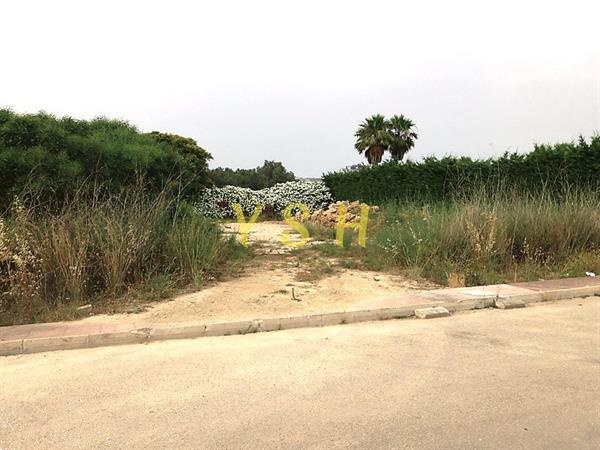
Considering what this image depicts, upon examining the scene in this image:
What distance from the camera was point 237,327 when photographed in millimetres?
5656

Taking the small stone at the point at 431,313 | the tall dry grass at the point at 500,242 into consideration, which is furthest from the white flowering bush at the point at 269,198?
the small stone at the point at 431,313

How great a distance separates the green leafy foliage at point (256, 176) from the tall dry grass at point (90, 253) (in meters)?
27.0

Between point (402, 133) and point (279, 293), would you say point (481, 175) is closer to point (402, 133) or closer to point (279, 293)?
point (279, 293)

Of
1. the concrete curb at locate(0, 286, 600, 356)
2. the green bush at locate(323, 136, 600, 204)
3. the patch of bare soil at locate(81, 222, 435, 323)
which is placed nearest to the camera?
the concrete curb at locate(0, 286, 600, 356)

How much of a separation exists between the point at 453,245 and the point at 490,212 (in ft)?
3.88

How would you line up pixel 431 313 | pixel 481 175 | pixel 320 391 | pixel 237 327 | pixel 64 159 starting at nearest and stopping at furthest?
pixel 320 391 → pixel 237 327 → pixel 431 313 → pixel 64 159 → pixel 481 175

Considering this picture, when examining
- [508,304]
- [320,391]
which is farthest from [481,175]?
[320,391]

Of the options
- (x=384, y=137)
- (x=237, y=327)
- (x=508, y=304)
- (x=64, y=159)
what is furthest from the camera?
(x=384, y=137)

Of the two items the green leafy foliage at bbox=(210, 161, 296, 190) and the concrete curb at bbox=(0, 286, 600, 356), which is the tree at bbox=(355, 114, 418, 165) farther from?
the concrete curb at bbox=(0, 286, 600, 356)

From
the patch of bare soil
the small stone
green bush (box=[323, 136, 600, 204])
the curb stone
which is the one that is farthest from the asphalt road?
green bush (box=[323, 136, 600, 204])

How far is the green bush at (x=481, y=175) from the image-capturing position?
39.4 ft

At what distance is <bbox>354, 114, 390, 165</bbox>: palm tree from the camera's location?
35.3 metres

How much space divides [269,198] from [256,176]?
14155mm

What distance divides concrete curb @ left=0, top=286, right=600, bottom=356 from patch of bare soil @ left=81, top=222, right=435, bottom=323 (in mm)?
288
